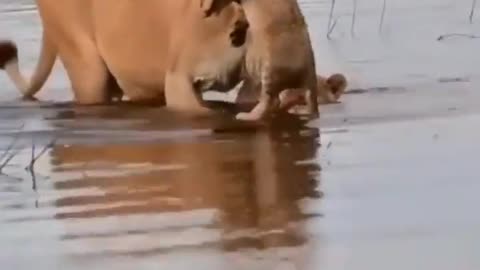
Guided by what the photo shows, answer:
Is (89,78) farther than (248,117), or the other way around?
(89,78)

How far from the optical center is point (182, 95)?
17.1 feet

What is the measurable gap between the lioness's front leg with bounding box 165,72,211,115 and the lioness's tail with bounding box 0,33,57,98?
3.20 ft

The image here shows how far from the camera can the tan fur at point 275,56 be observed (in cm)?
485

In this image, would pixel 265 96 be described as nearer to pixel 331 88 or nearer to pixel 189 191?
pixel 331 88

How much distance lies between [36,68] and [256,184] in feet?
8.85

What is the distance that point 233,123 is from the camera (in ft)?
16.0

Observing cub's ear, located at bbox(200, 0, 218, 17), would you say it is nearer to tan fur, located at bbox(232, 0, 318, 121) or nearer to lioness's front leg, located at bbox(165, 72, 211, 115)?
tan fur, located at bbox(232, 0, 318, 121)

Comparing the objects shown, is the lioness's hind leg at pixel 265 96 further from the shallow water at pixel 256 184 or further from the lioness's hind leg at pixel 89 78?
the lioness's hind leg at pixel 89 78

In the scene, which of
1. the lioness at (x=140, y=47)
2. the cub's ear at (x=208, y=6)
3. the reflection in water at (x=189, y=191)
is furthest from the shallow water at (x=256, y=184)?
the cub's ear at (x=208, y=6)

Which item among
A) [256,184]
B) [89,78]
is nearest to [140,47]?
[89,78]

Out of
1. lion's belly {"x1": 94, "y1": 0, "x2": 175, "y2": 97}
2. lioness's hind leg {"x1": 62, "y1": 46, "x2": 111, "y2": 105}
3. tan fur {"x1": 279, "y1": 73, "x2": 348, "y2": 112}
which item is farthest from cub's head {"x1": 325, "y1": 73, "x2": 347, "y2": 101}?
lioness's hind leg {"x1": 62, "y1": 46, "x2": 111, "y2": 105}

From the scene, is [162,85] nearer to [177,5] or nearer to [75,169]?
[177,5]

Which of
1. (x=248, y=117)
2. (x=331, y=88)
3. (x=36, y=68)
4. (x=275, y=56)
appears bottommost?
(x=36, y=68)

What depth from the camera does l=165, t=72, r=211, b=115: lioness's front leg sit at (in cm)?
516
